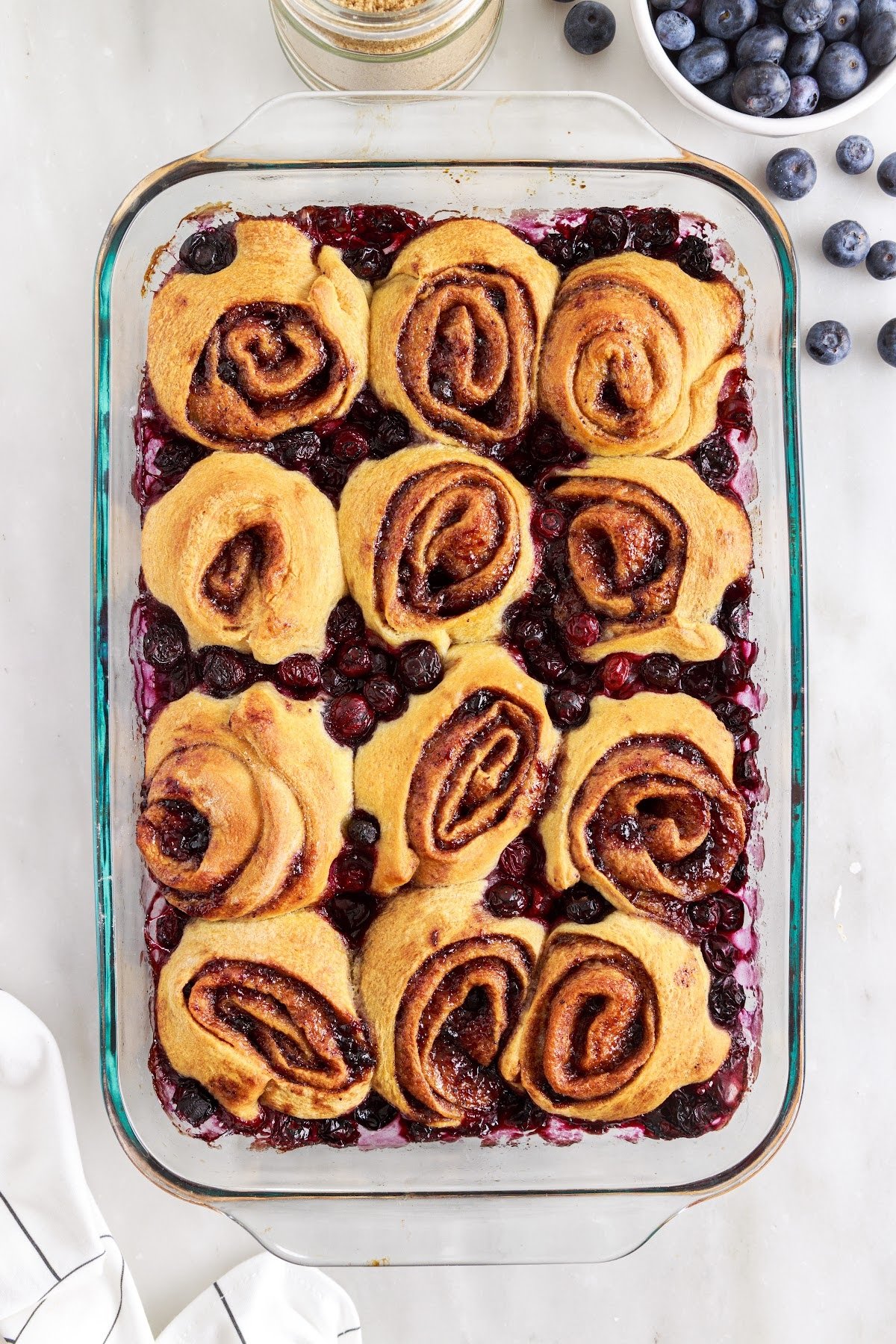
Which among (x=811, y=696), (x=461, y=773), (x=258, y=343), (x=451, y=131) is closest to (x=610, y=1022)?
(x=461, y=773)

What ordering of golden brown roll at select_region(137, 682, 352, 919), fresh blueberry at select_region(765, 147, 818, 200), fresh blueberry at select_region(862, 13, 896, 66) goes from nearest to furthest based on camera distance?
golden brown roll at select_region(137, 682, 352, 919)
fresh blueberry at select_region(862, 13, 896, 66)
fresh blueberry at select_region(765, 147, 818, 200)

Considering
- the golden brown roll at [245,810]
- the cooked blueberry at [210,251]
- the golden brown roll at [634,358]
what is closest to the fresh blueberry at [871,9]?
the golden brown roll at [634,358]

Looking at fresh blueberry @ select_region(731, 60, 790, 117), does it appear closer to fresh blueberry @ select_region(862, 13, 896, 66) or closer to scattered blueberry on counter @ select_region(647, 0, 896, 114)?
scattered blueberry on counter @ select_region(647, 0, 896, 114)

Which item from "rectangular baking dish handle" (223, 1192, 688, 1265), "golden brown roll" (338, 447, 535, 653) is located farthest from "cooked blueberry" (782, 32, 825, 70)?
"rectangular baking dish handle" (223, 1192, 688, 1265)

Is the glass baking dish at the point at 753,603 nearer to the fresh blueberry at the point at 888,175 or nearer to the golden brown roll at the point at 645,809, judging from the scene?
the golden brown roll at the point at 645,809

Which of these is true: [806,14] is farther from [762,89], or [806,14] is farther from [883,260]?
[883,260]

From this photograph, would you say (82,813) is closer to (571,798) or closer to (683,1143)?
(571,798)

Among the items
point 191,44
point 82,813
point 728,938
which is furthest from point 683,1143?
point 191,44
